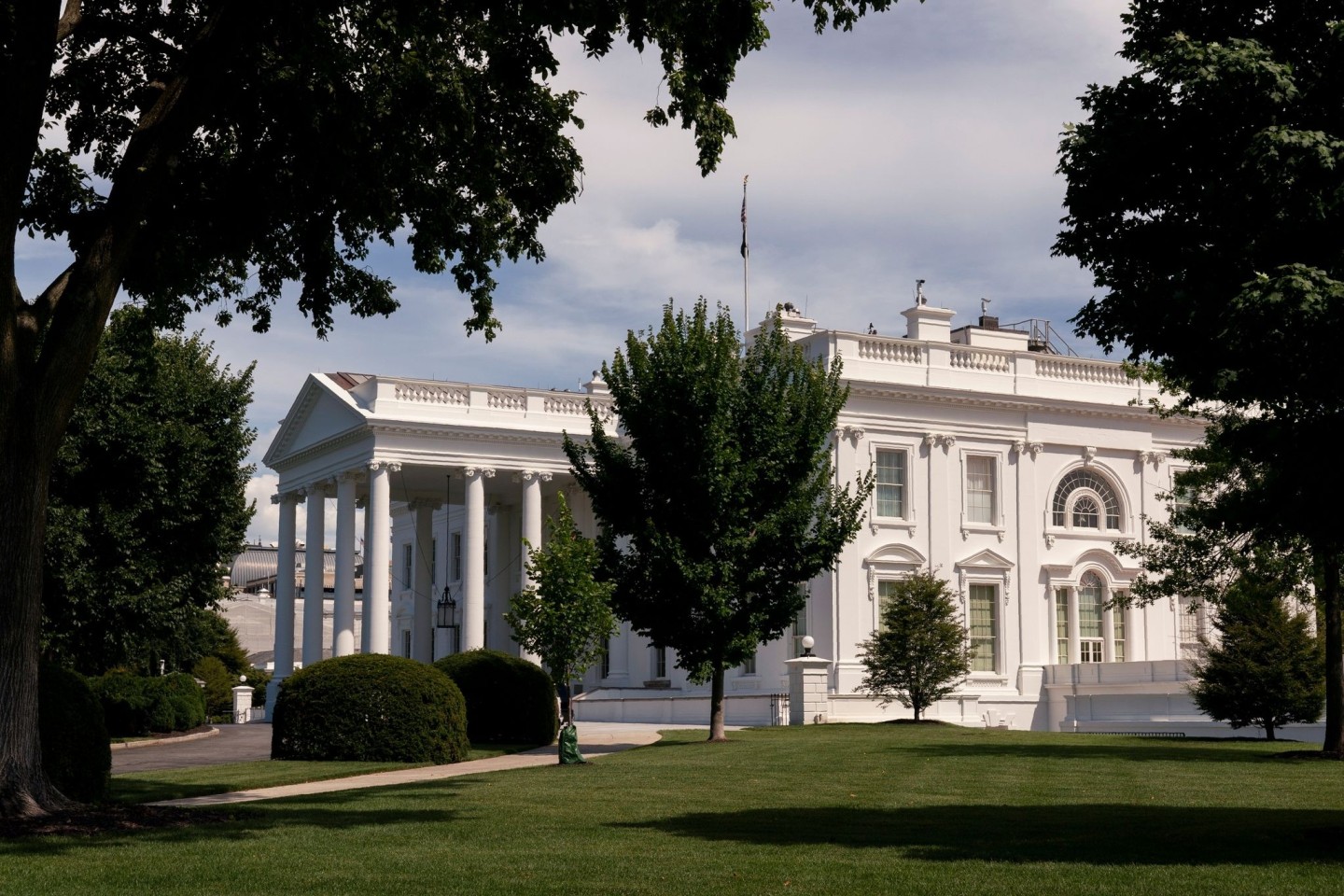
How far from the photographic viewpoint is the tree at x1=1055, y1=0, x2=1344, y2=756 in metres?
12.8

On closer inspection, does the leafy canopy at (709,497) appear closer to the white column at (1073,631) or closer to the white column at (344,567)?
the white column at (1073,631)

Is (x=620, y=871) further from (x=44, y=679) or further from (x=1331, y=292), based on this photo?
(x=44, y=679)

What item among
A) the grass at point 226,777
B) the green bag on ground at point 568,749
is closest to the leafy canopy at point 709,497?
the green bag on ground at point 568,749

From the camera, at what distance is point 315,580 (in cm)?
5681

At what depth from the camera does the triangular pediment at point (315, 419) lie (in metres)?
55.2

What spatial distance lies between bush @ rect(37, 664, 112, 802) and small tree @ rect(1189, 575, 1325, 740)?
25.0 m

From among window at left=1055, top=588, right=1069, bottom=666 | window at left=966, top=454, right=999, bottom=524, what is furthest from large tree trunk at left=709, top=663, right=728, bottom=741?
window at left=1055, top=588, right=1069, bottom=666

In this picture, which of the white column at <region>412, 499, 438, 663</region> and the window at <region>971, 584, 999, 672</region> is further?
the white column at <region>412, 499, 438, 663</region>

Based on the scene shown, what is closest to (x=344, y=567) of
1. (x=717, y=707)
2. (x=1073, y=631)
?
(x=1073, y=631)

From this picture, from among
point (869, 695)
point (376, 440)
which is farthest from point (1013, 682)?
point (376, 440)

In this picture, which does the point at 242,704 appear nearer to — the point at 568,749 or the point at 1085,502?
the point at 1085,502

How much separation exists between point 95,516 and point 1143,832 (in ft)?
99.4

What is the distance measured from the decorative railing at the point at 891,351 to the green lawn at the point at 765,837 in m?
24.9

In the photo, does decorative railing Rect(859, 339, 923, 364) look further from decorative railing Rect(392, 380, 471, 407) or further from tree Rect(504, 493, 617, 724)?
tree Rect(504, 493, 617, 724)
